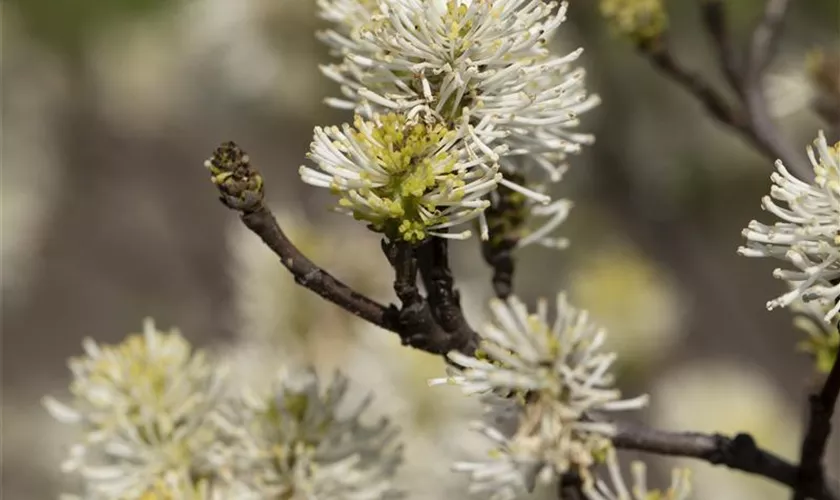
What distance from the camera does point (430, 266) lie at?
0.36 metres

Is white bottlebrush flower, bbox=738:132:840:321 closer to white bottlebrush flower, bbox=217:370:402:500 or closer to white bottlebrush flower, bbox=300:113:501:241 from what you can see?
white bottlebrush flower, bbox=300:113:501:241

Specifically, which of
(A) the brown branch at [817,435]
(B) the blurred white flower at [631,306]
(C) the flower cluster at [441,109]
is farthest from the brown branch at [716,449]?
(B) the blurred white flower at [631,306]

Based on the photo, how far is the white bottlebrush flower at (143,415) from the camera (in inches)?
18.5

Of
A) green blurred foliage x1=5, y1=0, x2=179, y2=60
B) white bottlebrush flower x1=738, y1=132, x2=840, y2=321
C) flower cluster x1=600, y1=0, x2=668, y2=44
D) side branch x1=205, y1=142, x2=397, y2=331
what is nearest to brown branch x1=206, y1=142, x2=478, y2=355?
side branch x1=205, y1=142, x2=397, y2=331

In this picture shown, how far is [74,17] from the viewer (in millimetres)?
1849

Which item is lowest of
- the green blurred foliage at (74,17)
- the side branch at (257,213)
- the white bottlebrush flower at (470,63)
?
the side branch at (257,213)

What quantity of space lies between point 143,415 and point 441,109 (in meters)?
0.24

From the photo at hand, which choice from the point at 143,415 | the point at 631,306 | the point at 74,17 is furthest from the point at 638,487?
the point at 74,17

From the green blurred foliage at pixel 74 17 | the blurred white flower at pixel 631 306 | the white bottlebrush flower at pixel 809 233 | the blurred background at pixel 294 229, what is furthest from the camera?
the green blurred foliage at pixel 74 17

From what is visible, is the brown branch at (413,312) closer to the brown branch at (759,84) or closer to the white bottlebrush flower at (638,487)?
the white bottlebrush flower at (638,487)

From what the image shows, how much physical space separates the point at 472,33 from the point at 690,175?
129 cm

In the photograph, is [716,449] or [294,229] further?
[294,229]

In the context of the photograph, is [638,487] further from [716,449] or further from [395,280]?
[395,280]

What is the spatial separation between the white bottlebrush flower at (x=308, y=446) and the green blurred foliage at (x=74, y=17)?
4.74 feet
